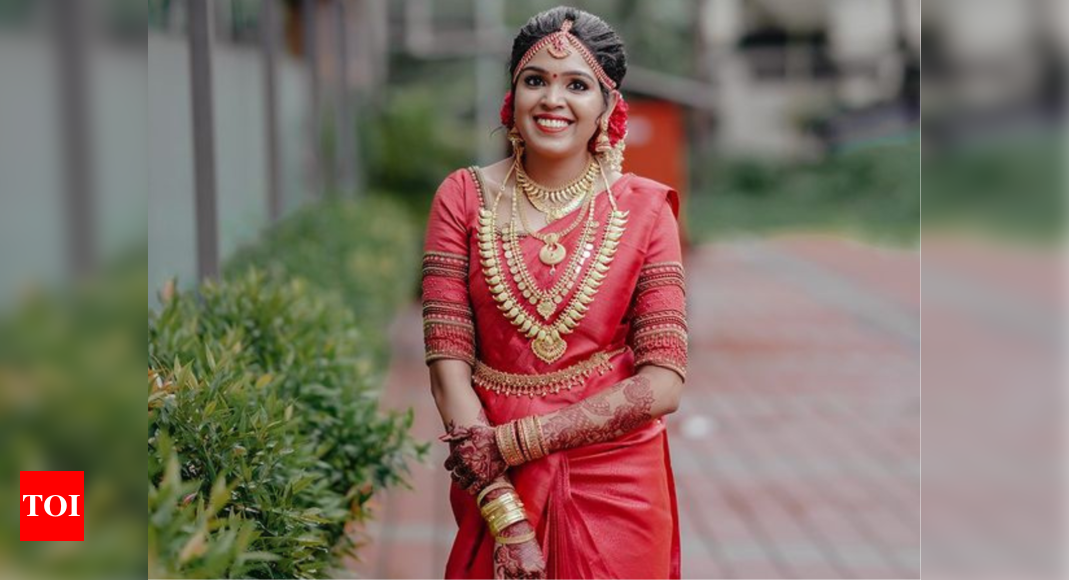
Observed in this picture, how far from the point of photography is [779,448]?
688 centimetres

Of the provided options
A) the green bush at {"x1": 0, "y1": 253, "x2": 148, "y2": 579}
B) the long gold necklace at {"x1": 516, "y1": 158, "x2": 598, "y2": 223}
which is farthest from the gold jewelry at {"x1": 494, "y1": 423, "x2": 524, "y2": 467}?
the green bush at {"x1": 0, "y1": 253, "x2": 148, "y2": 579}

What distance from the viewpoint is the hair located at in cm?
239

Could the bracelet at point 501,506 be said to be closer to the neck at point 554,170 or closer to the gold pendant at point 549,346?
the gold pendant at point 549,346

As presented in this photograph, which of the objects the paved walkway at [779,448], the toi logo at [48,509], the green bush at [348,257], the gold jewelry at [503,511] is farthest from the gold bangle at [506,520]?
the green bush at [348,257]

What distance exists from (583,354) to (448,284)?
0.28 meters

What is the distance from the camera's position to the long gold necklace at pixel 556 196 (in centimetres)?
244

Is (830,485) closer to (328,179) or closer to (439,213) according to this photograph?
(439,213)

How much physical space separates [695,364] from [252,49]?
13.2ft

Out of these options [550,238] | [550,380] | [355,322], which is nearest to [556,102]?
[550,238]

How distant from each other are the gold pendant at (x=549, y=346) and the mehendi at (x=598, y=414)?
0.35ft

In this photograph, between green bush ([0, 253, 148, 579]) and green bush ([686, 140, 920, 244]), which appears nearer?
green bush ([0, 253, 148, 579])

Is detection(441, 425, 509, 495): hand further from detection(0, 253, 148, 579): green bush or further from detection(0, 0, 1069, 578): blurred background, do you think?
detection(0, 253, 148, 579): green bush

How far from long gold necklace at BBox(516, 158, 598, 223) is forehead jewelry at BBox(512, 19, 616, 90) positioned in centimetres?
20

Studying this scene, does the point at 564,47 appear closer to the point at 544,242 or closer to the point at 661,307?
the point at 544,242
